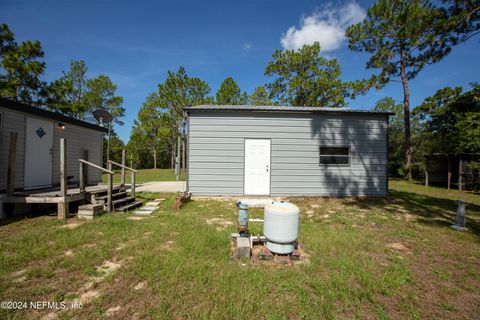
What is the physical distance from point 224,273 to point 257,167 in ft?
18.5

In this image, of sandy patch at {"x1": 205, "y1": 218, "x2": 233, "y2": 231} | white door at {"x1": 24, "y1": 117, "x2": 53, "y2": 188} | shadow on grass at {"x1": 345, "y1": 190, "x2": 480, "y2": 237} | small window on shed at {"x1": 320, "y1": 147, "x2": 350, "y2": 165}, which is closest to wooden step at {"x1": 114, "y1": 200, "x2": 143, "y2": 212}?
sandy patch at {"x1": 205, "y1": 218, "x2": 233, "y2": 231}

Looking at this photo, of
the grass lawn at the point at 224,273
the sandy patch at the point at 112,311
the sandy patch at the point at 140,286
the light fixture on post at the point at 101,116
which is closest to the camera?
the sandy patch at the point at 112,311

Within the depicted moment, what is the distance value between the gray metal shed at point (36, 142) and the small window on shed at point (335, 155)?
365 inches

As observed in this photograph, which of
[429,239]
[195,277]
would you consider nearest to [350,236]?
[429,239]

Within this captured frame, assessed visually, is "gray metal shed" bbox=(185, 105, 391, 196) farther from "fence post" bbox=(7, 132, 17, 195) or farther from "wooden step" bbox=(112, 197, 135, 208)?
"fence post" bbox=(7, 132, 17, 195)

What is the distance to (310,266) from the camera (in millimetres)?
3000

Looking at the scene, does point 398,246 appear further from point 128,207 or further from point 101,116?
point 101,116

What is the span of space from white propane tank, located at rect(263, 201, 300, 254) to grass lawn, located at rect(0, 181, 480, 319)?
0.30 meters

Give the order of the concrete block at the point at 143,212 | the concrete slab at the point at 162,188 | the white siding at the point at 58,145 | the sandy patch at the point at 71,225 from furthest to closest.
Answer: the concrete slab at the point at 162,188
the concrete block at the point at 143,212
the white siding at the point at 58,145
the sandy patch at the point at 71,225

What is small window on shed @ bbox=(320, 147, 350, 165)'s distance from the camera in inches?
331

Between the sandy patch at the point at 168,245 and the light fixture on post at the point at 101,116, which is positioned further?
the light fixture on post at the point at 101,116

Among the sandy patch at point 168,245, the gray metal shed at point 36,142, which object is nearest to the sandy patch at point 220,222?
the sandy patch at point 168,245

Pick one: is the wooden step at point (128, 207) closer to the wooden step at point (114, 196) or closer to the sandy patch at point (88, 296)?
the wooden step at point (114, 196)

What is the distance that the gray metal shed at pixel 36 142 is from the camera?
5344 mm
